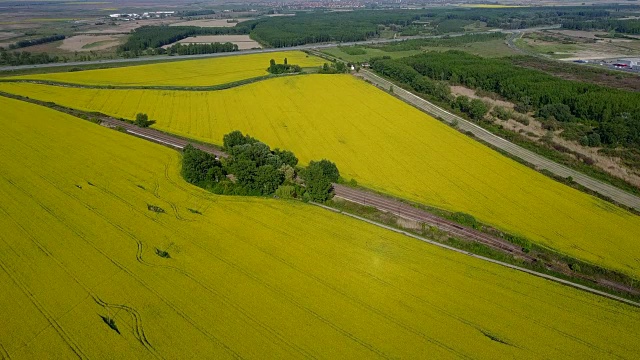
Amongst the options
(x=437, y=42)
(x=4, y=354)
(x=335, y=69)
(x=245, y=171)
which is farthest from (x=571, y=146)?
(x=437, y=42)

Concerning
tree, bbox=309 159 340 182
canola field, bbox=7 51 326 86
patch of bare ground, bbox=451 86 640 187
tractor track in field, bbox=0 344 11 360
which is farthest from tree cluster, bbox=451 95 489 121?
tractor track in field, bbox=0 344 11 360

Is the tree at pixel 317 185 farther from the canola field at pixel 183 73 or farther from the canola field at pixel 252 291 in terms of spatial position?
the canola field at pixel 183 73

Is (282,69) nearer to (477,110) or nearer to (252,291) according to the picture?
(477,110)

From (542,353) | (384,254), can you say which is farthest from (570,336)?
(384,254)

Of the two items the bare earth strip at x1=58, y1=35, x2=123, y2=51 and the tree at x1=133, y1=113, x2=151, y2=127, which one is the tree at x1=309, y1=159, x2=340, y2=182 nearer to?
the tree at x1=133, y1=113, x2=151, y2=127

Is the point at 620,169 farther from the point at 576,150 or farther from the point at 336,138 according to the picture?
the point at 336,138

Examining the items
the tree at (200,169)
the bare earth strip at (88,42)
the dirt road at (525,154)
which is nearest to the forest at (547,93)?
the dirt road at (525,154)

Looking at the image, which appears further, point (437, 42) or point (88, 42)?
point (437, 42)
